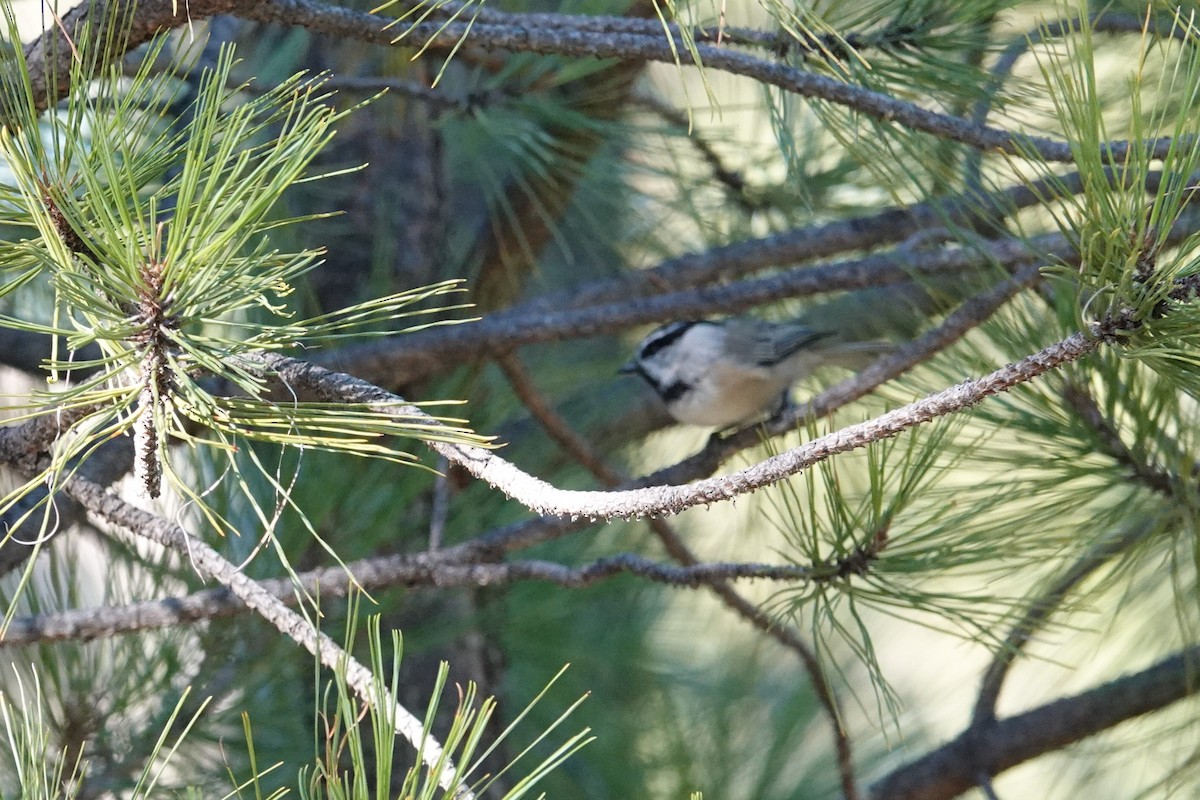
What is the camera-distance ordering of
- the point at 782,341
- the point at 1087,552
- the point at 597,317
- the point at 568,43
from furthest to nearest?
the point at 782,341 → the point at 597,317 → the point at 1087,552 → the point at 568,43

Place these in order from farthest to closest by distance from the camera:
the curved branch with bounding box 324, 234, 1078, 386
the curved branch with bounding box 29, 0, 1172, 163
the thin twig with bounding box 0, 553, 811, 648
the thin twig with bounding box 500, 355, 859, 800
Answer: the curved branch with bounding box 324, 234, 1078, 386, the thin twig with bounding box 500, 355, 859, 800, the thin twig with bounding box 0, 553, 811, 648, the curved branch with bounding box 29, 0, 1172, 163

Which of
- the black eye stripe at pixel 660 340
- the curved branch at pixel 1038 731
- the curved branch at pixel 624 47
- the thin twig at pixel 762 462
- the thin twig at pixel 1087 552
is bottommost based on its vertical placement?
the curved branch at pixel 1038 731

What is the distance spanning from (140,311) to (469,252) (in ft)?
5.99

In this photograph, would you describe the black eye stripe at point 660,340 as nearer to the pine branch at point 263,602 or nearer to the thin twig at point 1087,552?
the thin twig at point 1087,552

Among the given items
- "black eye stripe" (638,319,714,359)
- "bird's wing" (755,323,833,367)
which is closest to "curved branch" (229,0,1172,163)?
"bird's wing" (755,323,833,367)

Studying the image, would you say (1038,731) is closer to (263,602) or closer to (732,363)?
(732,363)

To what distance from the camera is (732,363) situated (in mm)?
2627

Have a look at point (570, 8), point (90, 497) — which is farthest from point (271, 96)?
point (570, 8)

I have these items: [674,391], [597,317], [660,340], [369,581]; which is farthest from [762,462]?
[660,340]

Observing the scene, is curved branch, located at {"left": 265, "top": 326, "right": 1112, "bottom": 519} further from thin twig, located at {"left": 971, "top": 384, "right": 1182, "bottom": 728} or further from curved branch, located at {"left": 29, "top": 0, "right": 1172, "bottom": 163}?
thin twig, located at {"left": 971, "top": 384, "right": 1182, "bottom": 728}

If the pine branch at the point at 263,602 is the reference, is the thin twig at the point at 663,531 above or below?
below

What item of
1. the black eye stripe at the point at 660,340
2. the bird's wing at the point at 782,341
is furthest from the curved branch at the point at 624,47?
the black eye stripe at the point at 660,340

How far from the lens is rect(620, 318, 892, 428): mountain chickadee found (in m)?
2.55

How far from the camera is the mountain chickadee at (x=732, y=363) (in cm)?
255
